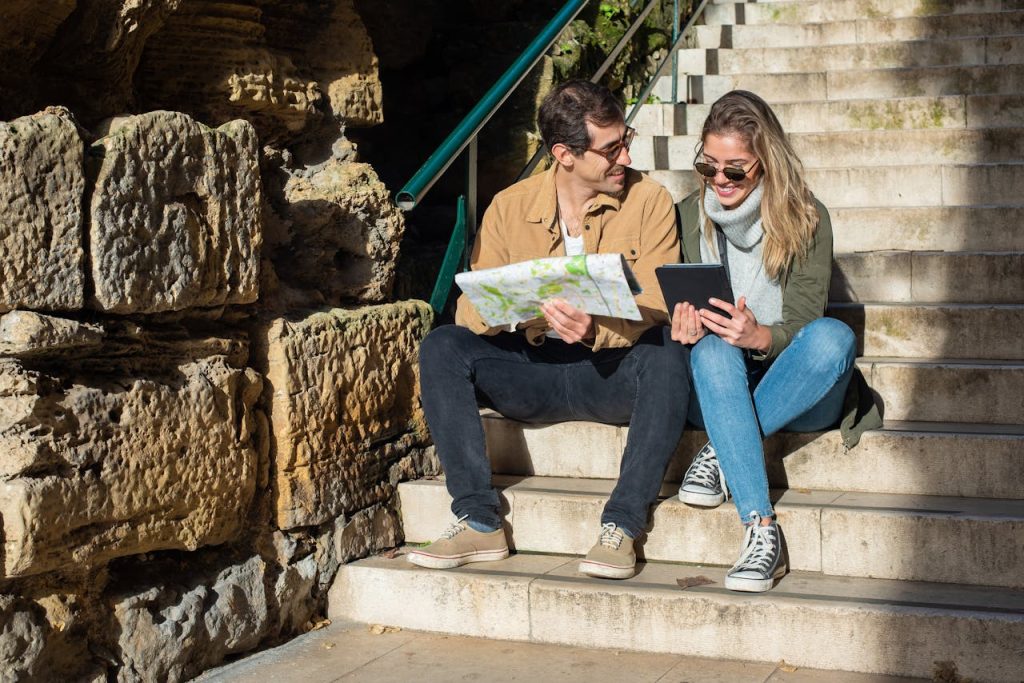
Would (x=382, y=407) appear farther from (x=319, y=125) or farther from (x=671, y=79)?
(x=671, y=79)

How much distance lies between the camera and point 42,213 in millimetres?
2918

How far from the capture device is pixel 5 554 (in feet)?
9.56

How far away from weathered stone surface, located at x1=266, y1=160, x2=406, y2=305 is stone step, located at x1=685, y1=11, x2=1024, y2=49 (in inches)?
134

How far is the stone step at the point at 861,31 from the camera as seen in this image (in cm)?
652

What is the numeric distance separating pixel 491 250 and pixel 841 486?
1.31 meters

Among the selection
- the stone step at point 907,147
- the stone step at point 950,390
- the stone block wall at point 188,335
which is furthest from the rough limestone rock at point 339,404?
the stone step at point 907,147

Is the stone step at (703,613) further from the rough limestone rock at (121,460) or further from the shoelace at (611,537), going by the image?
the rough limestone rock at (121,460)

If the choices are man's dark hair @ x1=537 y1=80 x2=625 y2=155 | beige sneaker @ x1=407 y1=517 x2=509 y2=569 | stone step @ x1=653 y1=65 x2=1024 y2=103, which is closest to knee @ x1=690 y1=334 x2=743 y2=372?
man's dark hair @ x1=537 y1=80 x2=625 y2=155

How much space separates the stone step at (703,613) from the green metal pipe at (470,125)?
1174mm

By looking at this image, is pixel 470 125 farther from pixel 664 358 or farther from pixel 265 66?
pixel 664 358

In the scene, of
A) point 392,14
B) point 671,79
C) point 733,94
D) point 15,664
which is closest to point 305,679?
point 15,664

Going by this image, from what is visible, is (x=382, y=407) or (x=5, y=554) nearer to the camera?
(x=5, y=554)

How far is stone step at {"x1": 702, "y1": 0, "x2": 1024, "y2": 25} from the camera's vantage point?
6.78 m

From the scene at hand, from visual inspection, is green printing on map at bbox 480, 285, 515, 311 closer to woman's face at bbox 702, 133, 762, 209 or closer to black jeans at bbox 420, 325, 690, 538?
black jeans at bbox 420, 325, 690, 538
